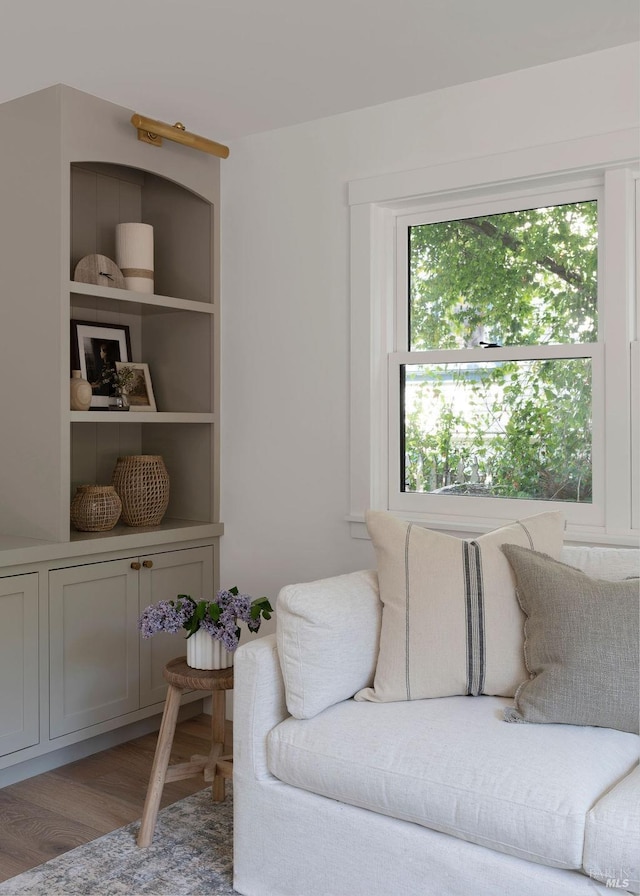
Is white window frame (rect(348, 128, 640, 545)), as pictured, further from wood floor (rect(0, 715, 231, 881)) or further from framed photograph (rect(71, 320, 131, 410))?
wood floor (rect(0, 715, 231, 881))

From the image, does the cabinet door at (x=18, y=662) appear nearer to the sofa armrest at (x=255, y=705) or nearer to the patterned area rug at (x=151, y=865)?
the patterned area rug at (x=151, y=865)

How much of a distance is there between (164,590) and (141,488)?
43 centimetres

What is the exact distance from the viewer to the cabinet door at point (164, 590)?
3.37 meters

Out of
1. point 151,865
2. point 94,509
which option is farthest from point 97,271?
point 151,865

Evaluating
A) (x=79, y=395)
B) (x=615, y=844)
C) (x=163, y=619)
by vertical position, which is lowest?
(x=615, y=844)

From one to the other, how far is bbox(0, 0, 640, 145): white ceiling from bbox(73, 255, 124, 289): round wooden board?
599 mm

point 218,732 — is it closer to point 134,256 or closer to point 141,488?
point 141,488

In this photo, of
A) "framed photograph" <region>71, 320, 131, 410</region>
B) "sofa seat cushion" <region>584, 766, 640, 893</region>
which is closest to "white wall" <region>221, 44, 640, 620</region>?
"framed photograph" <region>71, 320, 131, 410</region>

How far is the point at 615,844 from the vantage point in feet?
5.46

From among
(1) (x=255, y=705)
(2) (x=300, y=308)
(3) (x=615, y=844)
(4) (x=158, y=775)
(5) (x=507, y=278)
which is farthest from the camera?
(2) (x=300, y=308)

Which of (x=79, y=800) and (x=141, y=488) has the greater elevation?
(x=141, y=488)

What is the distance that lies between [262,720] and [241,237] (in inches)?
83.5

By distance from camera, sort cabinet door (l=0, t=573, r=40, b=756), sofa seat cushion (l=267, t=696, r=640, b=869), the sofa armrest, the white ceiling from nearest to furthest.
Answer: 1. sofa seat cushion (l=267, t=696, r=640, b=869)
2. the sofa armrest
3. the white ceiling
4. cabinet door (l=0, t=573, r=40, b=756)

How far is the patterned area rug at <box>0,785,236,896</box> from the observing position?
227 cm
